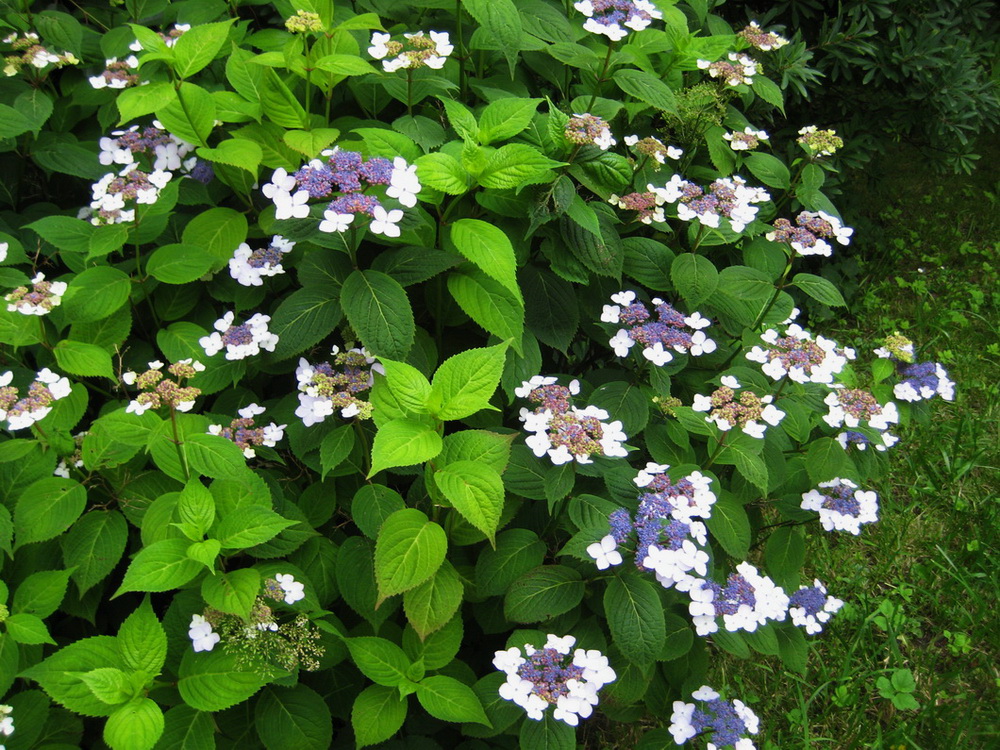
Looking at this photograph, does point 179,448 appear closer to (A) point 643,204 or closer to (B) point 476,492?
(B) point 476,492

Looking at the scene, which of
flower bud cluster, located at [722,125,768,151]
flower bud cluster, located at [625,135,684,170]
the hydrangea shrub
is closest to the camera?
the hydrangea shrub

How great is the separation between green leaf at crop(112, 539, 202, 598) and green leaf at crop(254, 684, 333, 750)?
456 millimetres

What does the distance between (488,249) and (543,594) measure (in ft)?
2.82

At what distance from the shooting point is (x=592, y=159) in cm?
215

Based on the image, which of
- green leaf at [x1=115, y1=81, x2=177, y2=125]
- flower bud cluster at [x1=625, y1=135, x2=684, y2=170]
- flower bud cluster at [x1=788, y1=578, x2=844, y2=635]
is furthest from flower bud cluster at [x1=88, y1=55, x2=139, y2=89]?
flower bud cluster at [x1=788, y1=578, x2=844, y2=635]

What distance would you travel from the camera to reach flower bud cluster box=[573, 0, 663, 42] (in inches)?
85.4

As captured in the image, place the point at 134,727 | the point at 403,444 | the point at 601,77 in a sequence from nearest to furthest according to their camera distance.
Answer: the point at 134,727
the point at 403,444
the point at 601,77

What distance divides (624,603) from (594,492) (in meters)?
0.37

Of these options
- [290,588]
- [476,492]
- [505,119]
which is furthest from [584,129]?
[290,588]

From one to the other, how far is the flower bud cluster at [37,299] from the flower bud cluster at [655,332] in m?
1.39

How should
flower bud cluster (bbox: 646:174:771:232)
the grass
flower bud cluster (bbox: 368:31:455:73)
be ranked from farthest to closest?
the grass
flower bud cluster (bbox: 646:174:771:232)
flower bud cluster (bbox: 368:31:455:73)

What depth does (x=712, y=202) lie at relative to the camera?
2250 mm

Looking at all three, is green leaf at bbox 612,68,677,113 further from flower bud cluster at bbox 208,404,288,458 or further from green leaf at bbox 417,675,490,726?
green leaf at bbox 417,675,490,726

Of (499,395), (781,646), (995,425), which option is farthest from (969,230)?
(499,395)
